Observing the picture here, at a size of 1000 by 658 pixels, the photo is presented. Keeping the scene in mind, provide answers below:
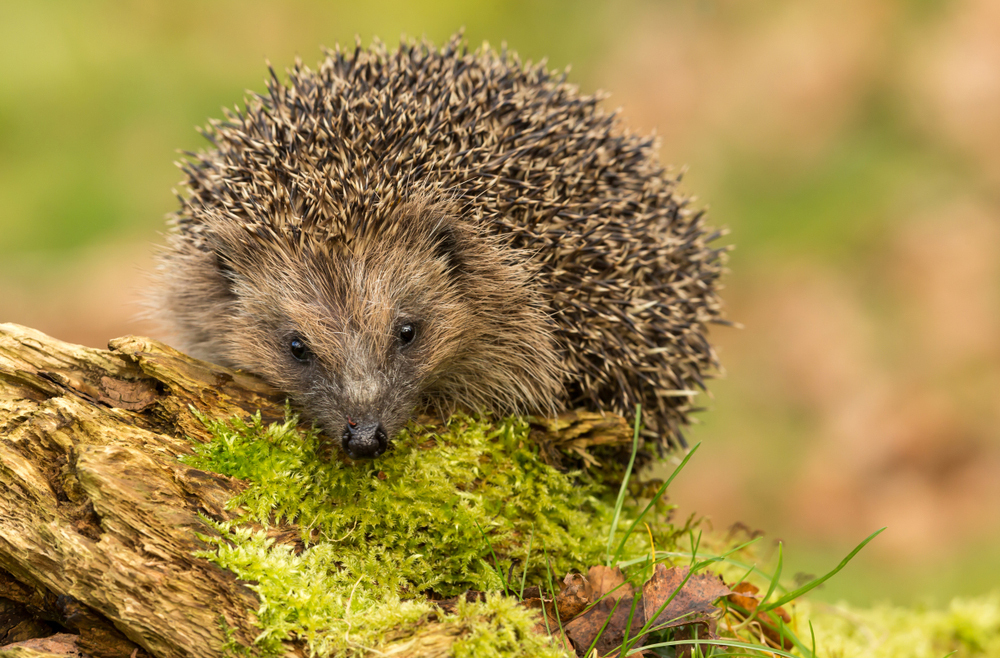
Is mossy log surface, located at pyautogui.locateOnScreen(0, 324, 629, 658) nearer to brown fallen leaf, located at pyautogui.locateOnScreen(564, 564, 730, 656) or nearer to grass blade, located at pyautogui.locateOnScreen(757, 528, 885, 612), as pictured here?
brown fallen leaf, located at pyautogui.locateOnScreen(564, 564, 730, 656)

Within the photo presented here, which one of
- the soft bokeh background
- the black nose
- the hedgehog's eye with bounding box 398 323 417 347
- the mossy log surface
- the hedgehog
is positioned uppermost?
the soft bokeh background

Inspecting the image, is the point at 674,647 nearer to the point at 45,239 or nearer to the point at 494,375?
the point at 494,375

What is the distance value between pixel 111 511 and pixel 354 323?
0.94 meters

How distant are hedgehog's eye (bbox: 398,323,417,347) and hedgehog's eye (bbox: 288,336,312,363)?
322mm

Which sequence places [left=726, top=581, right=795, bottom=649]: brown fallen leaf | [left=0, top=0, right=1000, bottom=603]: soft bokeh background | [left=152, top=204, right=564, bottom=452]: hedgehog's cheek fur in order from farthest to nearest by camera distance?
[left=0, top=0, right=1000, bottom=603]: soft bokeh background → [left=152, top=204, right=564, bottom=452]: hedgehog's cheek fur → [left=726, top=581, right=795, bottom=649]: brown fallen leaf

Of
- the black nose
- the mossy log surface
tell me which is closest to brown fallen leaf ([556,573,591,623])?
the mossy log surface

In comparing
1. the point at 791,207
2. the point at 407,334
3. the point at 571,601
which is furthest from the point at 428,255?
the point at 791,207

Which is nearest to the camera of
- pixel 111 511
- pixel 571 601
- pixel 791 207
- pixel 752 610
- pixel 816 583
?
pixel 816 583

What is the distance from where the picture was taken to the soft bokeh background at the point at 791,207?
7.38m

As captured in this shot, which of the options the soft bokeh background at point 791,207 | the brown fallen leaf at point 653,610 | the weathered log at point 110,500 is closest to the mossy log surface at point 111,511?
the weathered log at point 110,500

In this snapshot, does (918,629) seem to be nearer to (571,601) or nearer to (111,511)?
(571,601)

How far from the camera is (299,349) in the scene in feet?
8.93

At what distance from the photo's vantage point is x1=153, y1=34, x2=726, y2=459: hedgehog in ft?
8.78

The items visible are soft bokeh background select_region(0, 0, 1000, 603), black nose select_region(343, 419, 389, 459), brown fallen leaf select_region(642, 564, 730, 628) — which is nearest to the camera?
brown fallen leaf select_region(642, 564, 730, 628)
